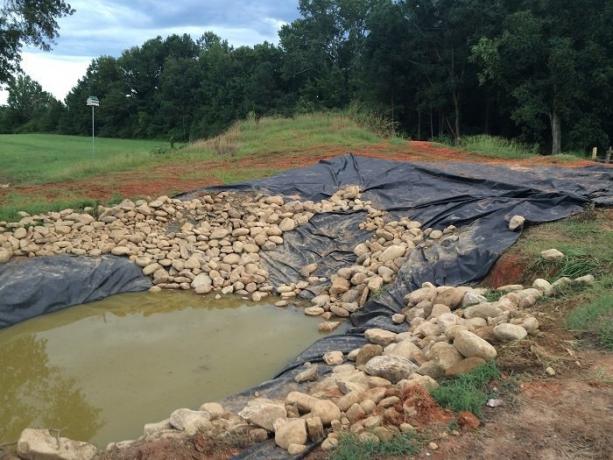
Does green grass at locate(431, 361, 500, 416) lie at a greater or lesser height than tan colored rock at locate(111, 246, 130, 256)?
greater

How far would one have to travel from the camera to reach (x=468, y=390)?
121 inches

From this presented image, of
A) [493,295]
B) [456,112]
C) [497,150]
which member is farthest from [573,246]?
[456,112]

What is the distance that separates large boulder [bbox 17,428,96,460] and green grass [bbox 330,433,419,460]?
71.8 inches

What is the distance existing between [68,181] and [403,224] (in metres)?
7.62

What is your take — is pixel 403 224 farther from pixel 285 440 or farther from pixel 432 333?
pixel 285 440

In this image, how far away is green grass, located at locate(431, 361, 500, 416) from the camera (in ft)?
9.63

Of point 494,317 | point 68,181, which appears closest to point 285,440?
point 494,317

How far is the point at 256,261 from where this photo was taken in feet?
25.9

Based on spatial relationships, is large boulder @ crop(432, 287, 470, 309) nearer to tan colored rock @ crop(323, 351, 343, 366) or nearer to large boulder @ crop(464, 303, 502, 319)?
large boulder @ crop(464, 303, 502, 319)

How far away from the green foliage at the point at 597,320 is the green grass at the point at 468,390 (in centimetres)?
92

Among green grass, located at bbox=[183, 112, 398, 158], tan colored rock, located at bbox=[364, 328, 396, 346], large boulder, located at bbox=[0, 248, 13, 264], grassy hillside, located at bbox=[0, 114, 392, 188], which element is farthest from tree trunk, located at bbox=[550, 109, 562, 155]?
large boulder, located at bbox=[0, 248, 13, 264]

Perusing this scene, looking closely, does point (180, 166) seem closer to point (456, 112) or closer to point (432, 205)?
point (432, 205)

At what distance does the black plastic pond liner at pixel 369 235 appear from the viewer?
6211 mm

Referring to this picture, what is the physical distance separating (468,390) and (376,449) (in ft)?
2.47
